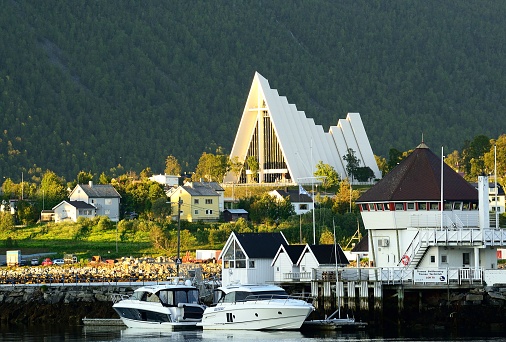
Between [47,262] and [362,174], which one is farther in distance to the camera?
[362,174]

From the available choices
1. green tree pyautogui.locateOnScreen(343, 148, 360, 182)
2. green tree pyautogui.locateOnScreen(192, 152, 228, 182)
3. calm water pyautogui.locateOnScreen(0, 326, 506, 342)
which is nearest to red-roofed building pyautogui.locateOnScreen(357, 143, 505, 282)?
calm water pyautogui.locateOnScreen(0, 326, 506, 342)

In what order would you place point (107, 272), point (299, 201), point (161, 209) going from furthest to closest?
point (299, 201), point (161, 209), point (107, 272)

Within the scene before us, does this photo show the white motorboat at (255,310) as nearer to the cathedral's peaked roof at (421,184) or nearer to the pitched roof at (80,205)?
the cathedral's peaked roof at (421,184)

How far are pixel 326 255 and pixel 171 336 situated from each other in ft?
23.8

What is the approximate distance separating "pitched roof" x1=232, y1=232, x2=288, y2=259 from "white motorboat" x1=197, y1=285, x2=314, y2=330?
228 inches

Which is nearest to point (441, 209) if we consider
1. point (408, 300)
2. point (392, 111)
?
point (408, 300)

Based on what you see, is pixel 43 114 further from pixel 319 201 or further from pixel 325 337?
A: pixel 325 337

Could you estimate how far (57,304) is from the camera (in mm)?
47812

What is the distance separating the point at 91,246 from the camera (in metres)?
72.1


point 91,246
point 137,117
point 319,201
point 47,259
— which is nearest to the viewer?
point 47,259

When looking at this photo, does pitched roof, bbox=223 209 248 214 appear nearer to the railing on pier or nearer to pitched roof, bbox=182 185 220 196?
pitched roof, bbox=182 185 220 196

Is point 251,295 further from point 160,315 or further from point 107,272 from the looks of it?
point 107,272

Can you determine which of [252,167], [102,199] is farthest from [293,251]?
[252,167]

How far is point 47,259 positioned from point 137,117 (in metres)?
114
